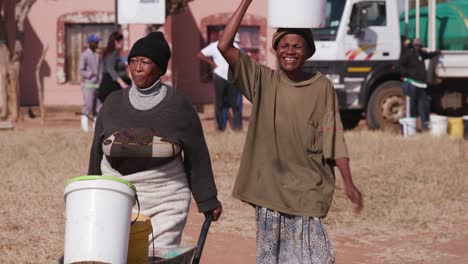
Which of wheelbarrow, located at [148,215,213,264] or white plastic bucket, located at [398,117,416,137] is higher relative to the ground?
wheelbarrow, located at [148,215,213,264]

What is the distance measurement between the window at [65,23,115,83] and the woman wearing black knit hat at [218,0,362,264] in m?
21.3

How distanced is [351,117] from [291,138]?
15.1 metres

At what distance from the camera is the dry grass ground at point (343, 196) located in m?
8.66

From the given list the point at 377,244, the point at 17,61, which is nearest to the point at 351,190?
the point at 377,244

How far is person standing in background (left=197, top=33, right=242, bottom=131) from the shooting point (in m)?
16.1

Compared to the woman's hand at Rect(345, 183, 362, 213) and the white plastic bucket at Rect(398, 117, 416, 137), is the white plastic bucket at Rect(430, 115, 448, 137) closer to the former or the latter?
the white plastic bucket at Rect(398, 117, 416, 137)

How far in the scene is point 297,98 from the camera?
17.3 ft

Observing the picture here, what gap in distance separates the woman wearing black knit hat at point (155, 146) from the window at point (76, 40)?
21367mm

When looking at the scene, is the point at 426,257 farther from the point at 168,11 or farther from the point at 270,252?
the point at 168,11

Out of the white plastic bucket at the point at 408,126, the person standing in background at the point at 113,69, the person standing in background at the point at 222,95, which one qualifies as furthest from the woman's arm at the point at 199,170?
the white plastic bucket at the point at 408,126

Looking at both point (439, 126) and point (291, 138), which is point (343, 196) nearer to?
point (291, 138)

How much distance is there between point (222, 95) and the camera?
16.7 metres

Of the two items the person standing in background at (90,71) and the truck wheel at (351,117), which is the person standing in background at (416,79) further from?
the person standing in background at (90,71)

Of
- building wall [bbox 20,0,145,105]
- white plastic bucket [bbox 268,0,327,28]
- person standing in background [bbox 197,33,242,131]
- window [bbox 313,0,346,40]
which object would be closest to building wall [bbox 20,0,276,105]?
building wall [bbox 20,0,145,105]
